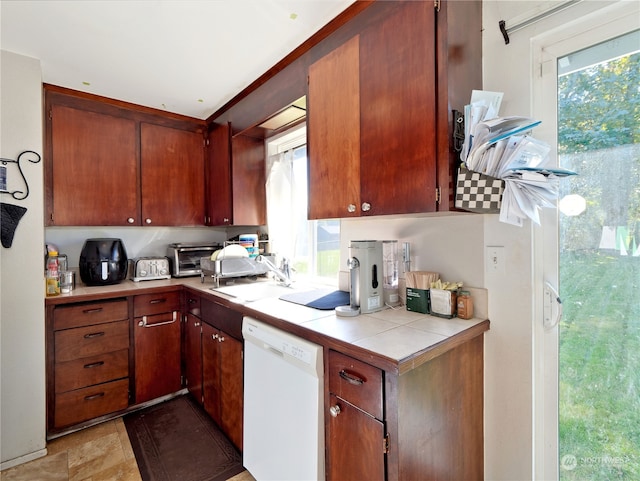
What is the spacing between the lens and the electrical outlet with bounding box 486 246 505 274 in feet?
4.31

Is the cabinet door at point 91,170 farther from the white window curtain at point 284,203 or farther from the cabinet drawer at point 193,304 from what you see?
the white window curtain at point 284,203

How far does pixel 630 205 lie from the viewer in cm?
107

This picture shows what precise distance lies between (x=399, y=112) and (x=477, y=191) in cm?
44

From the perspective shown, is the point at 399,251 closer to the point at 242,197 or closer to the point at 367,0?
the point at 367,0

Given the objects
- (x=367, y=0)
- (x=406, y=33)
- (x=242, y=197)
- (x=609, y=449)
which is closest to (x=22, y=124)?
(x=242, y=197)

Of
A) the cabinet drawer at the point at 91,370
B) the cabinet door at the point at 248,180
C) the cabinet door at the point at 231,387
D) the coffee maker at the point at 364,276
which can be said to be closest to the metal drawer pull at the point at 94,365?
the cabinet drawer at the point at 91,370

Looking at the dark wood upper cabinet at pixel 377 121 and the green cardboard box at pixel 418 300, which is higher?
the dark wood upper cabinet at pixel 377 121

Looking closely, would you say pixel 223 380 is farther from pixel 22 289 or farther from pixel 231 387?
pixel 22 289

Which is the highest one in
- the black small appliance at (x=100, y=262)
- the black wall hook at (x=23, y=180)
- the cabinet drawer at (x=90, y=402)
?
the black wall hook at (x=23, y=180)

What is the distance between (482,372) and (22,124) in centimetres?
284

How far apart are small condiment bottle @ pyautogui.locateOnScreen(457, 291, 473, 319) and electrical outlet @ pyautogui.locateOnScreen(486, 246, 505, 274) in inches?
6.0

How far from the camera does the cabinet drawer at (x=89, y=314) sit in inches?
79.9

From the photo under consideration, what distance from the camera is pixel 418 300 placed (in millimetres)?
1448

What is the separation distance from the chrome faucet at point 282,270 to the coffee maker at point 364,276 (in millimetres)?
831
